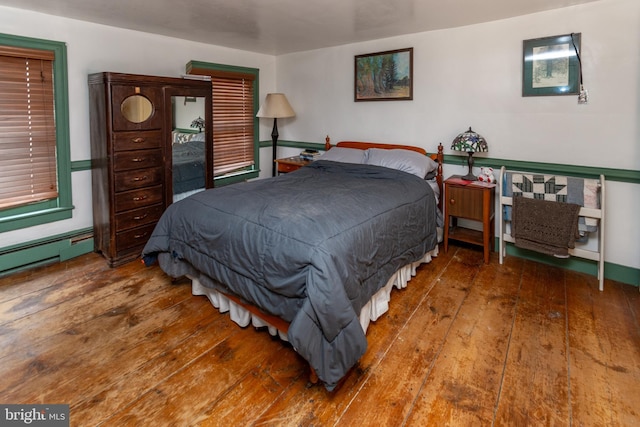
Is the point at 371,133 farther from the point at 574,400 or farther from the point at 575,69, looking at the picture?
the point at 574,400

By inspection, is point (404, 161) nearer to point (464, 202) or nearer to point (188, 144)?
point (464, 202)

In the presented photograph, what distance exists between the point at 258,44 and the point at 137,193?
2.26 metres

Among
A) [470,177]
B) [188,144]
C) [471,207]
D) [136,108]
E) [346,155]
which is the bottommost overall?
[471,207]

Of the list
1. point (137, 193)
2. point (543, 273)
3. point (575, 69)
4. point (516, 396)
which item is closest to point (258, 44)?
point (137, 193)

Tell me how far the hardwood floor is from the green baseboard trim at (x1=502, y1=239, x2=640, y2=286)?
0.11 meters

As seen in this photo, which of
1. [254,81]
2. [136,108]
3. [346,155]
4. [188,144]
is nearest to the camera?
[136,108]

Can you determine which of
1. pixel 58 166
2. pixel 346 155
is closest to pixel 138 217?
pixel 58 166

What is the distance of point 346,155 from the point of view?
13.1ft

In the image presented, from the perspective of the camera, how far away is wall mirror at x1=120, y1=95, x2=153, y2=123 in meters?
3.10

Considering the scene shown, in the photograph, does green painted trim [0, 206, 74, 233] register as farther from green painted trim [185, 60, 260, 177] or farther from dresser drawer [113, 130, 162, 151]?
green painted trim [185, 60, 260, 177]

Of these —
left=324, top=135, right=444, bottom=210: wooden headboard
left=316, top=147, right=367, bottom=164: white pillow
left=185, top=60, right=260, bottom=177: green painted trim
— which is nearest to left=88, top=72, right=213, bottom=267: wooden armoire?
left=185, top=60, right=260, bottom=177: green painted trim

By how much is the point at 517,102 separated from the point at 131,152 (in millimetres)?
3404

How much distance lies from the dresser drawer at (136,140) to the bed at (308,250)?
37.0 inches

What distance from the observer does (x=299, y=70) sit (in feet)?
15.7
